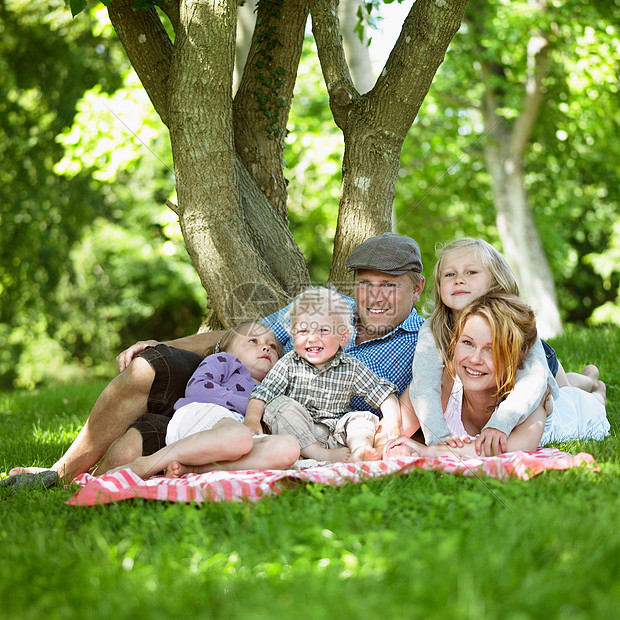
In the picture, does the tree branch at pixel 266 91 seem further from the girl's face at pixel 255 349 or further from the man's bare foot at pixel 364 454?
the man's bare foot at pixel 364 454

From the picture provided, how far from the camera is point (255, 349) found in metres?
4.21

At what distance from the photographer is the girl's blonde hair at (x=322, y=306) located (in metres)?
3.88

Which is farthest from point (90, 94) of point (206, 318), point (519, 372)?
point (519, 372)

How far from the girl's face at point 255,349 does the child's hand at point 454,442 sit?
1.23 metres

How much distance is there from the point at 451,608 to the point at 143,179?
63.4 ft

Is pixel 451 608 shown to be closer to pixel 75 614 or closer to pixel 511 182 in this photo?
pixel 75 614

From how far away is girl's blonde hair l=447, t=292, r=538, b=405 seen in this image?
349cm

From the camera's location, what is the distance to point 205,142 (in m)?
4.61

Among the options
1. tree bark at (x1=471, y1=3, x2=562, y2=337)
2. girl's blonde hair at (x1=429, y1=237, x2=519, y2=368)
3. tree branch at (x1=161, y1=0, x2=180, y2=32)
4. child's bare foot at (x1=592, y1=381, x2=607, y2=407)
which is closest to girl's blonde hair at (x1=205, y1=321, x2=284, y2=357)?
girl's blonde hair at (x1=429, y1=237, x2=519, y2=368)

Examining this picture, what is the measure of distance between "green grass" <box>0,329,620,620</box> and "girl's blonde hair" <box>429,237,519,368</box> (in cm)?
98

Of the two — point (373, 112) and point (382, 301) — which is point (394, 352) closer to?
point (382, 301)

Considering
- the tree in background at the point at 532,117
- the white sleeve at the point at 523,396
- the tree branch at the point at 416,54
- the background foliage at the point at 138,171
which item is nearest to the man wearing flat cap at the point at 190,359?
the white sleeve at the point at 523,396

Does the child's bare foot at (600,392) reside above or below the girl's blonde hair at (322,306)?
below

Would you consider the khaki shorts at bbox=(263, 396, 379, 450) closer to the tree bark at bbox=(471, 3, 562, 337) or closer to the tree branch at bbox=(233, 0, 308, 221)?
the tree branch at bbox=(233, 0, 308, 221)
